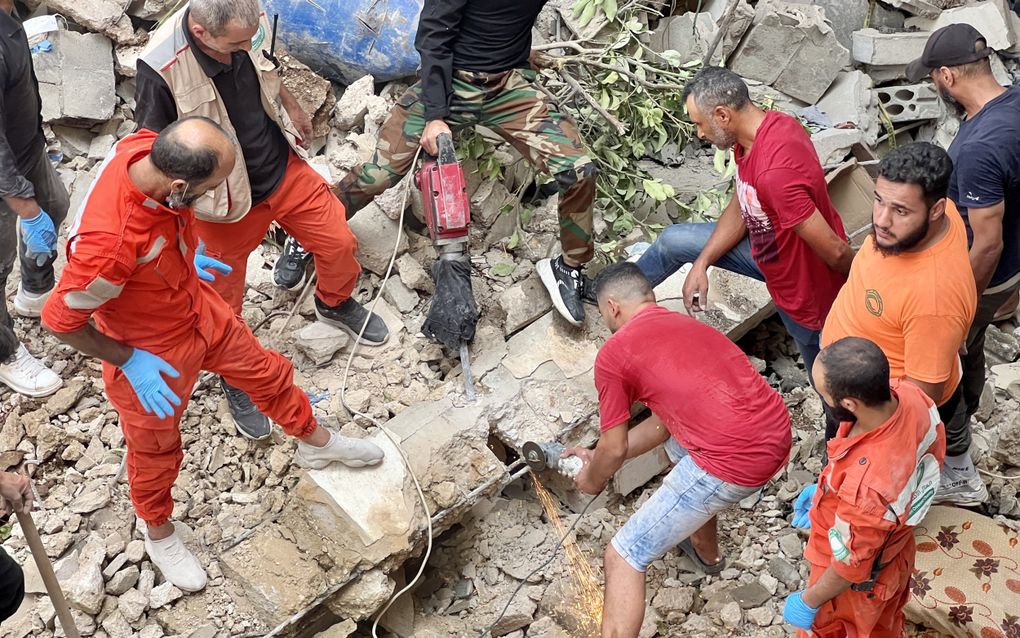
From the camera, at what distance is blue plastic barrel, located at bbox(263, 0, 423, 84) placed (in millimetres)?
5184

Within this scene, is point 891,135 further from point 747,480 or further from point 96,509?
point 96,509

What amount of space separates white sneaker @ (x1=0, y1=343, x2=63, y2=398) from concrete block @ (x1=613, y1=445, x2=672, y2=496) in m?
2.80

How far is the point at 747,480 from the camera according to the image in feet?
10.6

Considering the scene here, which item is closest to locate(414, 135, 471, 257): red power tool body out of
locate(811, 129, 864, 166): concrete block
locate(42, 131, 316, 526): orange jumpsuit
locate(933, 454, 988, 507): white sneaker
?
locate(42, 131, 316, 526): orange jumpsuit

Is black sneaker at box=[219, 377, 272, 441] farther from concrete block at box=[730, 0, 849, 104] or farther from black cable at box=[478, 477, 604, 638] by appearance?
A: concrete block at box=[730, 0, 849, 104]

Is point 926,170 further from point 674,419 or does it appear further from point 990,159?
point 674,419

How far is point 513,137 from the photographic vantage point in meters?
4.41

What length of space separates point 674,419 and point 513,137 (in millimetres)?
1799

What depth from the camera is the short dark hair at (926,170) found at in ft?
9.39

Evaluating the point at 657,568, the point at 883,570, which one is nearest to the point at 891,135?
the point at 657,568

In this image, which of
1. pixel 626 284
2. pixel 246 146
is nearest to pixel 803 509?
pixel 626 284

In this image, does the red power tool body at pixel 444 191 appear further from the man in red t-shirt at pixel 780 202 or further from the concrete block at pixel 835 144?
the concrete block at pixel 835 144

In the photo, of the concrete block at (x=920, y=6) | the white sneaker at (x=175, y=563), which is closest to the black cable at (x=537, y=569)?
the white sneaker at (x=175, y=563)

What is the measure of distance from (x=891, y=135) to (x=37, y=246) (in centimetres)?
545
